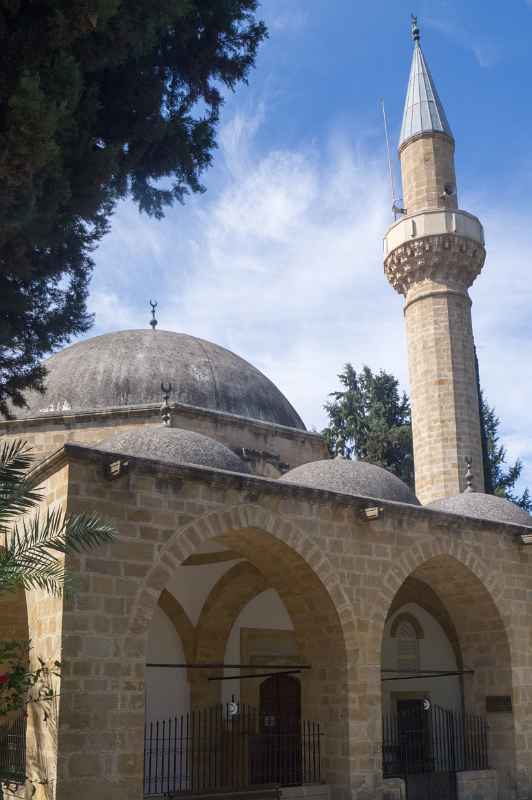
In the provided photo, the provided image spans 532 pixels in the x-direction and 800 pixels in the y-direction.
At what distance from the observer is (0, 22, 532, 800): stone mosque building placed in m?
6.09

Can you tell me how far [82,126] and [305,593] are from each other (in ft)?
13.9

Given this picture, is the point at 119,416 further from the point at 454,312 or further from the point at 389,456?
the point at 389,456

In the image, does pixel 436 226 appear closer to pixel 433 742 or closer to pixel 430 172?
pixel 430 172

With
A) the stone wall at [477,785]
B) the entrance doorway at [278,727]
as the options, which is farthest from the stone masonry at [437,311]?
the stone wall at [477,785]

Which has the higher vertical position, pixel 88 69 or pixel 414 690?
pixel 88 69

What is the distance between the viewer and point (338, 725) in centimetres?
722

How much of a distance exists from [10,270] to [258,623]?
18.0 feet

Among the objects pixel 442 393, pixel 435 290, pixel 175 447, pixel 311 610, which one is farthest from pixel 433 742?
pixel 435 290

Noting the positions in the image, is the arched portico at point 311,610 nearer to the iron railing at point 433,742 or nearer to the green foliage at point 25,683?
the iron railing at point 433,742

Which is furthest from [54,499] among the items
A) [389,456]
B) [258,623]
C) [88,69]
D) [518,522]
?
[389,456]

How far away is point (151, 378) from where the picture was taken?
1117 cm

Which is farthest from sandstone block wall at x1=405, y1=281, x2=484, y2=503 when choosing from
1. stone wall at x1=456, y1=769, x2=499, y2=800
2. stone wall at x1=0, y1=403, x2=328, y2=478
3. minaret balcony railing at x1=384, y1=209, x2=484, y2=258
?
stone wall at x1=456, y1=769, x2=499, y2=800

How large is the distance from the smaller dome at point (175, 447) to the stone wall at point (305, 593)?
74cm

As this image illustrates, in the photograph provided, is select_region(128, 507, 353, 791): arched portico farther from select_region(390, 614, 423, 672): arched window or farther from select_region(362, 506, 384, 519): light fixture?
select_region(390, 614, 423, 672): arched window
